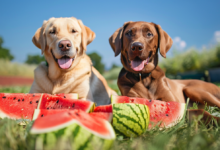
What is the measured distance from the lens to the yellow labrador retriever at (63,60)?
11.1ft

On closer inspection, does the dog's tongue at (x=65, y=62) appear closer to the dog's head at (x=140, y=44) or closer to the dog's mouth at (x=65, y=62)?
the dog's mouth at (x=65, y=62)

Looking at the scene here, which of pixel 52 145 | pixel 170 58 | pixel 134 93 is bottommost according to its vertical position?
pixel 170 58

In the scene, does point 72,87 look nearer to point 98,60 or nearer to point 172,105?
point 172,105

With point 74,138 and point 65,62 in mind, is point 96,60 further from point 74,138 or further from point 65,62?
point 74,138

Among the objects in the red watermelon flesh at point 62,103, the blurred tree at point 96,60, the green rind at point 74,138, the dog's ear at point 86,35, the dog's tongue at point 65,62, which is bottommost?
the blurred tree at point 96,60

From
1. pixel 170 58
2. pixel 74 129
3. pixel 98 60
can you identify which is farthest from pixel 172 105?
pixel 98 60

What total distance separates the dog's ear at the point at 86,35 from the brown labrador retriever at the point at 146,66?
60 cm

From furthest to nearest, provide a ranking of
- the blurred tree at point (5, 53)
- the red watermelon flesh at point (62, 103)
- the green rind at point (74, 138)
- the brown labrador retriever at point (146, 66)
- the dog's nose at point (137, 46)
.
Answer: the blurred tree at point (5, 53), the brown labrador retriever at point (146, 66), the dog's nose at point (137, 46), the red watermelon flesh at point (62, 103), the green rind at point (74, 138)

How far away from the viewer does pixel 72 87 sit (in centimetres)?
350

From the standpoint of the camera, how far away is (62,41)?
10.4 ft

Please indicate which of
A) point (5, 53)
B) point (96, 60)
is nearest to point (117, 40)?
point (5, 53)

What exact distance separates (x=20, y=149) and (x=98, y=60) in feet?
155

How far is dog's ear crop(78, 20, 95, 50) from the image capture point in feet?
12.3

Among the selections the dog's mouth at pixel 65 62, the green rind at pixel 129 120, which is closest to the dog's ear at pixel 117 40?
the dog's mouth at pixel 65 62
